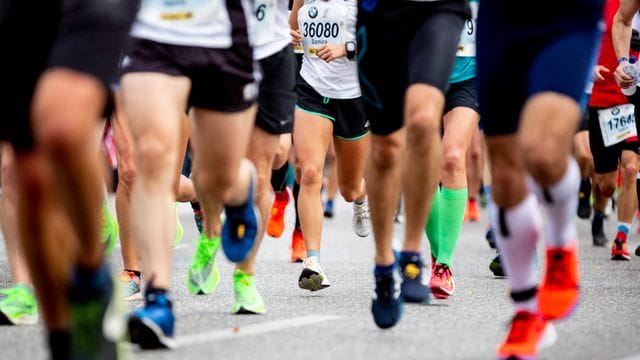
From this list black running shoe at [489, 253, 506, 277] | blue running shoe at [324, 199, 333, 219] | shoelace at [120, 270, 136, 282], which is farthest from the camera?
blue running shoe at [324, 199, 333, 219]

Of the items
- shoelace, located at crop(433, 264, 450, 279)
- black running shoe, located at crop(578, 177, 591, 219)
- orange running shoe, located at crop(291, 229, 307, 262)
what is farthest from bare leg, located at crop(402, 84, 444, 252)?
black running shoe, located at crop(578, 177, 591, 219)

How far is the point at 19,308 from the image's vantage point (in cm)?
651

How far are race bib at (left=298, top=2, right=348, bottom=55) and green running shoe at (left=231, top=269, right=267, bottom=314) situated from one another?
2968 millimetres

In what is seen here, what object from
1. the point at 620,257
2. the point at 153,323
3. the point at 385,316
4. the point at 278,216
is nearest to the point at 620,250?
the point at 620,257

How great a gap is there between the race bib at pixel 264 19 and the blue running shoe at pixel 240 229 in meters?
0.99

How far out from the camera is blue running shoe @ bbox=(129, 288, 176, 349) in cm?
546

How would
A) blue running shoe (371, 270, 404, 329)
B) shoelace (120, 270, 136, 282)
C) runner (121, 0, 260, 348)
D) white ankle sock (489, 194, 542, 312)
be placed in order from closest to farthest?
white ankle sock (489, 194, 542, 312), runner (121, 0, 260, 348), blue running shoe (371, 270, 404, 329), shoelace (120, 270, 136, 282)

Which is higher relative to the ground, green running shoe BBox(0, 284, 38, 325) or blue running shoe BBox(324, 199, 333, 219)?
green running shoe BBox(0, 284, 38, 325)

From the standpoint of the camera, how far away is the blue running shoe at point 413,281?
6.44 metres

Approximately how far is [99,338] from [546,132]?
5.54 ft

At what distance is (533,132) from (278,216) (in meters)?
7.90

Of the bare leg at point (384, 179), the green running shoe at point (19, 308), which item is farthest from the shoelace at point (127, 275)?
the bare leg at point (384, 179)

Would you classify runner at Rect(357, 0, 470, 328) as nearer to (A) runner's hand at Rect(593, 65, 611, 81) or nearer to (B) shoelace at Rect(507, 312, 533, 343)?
(B) shoelace at Rect(507, 312, 533, 343)

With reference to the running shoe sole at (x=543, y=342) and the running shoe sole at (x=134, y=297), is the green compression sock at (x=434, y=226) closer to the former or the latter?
the running shoe sole at (x=134, y=297)
